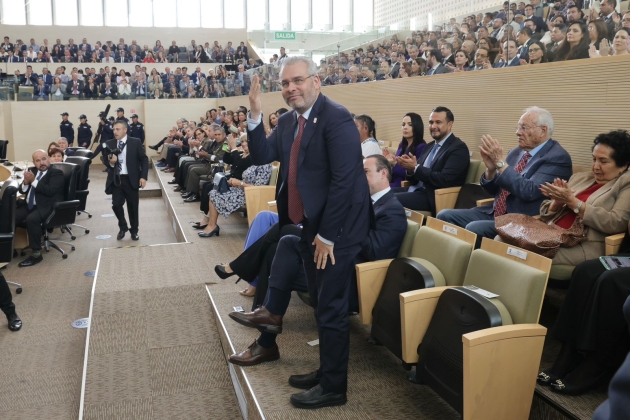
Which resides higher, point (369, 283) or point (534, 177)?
point (534, 177)

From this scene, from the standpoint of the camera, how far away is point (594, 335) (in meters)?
1.99

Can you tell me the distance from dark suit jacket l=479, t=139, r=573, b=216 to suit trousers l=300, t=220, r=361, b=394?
4.02ft

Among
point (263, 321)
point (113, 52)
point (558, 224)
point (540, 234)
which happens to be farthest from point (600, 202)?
point (113, 52)

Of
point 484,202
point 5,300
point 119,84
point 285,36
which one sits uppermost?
point 285,36

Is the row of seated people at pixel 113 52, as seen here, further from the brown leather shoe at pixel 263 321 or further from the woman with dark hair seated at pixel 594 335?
the woman with dark hair seated at pixel 594 335

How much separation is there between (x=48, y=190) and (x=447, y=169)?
4288mm

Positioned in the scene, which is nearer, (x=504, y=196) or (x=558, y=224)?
(x=558, y=224)

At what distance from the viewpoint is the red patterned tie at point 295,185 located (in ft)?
7.26

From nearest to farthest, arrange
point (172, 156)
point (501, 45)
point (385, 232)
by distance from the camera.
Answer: point (385, 232), point (501, 45), point (172, 156)

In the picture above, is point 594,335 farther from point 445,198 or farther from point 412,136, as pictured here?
point 412,136

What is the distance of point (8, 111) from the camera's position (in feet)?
52.8

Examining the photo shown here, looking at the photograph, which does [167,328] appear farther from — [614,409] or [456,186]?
[614,409]

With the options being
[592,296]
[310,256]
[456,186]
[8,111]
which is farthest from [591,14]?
[8,111]

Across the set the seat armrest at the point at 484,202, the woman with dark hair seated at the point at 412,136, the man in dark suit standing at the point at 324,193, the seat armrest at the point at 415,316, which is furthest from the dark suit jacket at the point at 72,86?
the seat armrest at the point at 415,316
